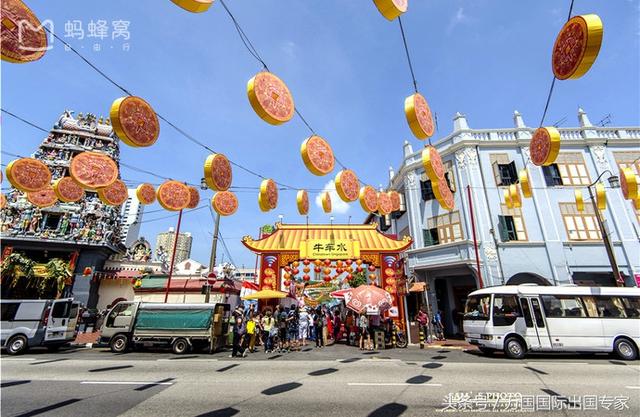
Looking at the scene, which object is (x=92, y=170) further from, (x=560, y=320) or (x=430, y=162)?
(x=560, y=320)

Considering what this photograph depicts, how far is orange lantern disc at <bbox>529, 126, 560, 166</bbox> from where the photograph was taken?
754 centimetres

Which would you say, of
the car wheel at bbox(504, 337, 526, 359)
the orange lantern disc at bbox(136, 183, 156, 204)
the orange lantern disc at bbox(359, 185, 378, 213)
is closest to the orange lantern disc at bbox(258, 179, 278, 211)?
the orange lantern disc at bbox(359, 185, 378, 213)

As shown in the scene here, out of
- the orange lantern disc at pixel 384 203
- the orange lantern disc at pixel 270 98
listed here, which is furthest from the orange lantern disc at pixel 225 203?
the orange lantern disc at pixel 270 98

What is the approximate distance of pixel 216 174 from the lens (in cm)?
893

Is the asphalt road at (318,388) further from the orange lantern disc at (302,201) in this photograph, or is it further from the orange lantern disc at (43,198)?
the orange lantern disc at (302,201)

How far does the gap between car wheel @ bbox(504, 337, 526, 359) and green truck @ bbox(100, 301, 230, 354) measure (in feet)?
39.6

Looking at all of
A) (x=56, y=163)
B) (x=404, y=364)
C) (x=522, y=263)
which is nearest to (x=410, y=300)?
(x=522, y=263)

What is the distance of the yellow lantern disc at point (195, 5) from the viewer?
12.2 ft

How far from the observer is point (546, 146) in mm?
7766

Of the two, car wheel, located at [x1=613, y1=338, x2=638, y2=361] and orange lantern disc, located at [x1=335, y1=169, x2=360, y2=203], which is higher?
orange lantern disc, located at [x1=335, y1=169, x2=360, y2=203]

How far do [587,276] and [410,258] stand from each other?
34.1 ft

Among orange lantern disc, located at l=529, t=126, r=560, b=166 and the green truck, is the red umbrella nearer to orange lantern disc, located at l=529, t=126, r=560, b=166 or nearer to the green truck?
the green truck

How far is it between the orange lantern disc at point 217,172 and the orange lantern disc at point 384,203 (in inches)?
298

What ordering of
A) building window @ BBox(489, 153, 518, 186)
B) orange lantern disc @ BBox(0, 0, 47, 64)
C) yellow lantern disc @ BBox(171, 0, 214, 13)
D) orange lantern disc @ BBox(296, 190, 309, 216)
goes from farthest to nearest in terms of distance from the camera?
building window @ BBox(489, 153, 518, 186)
orange lantern disc @ BBox(296, 190, 309, 216)
orange lantern disc @ BBox(0, 0, 47, 64)
yellow lantern disc @ BBox(171, 0, 214, 13)
